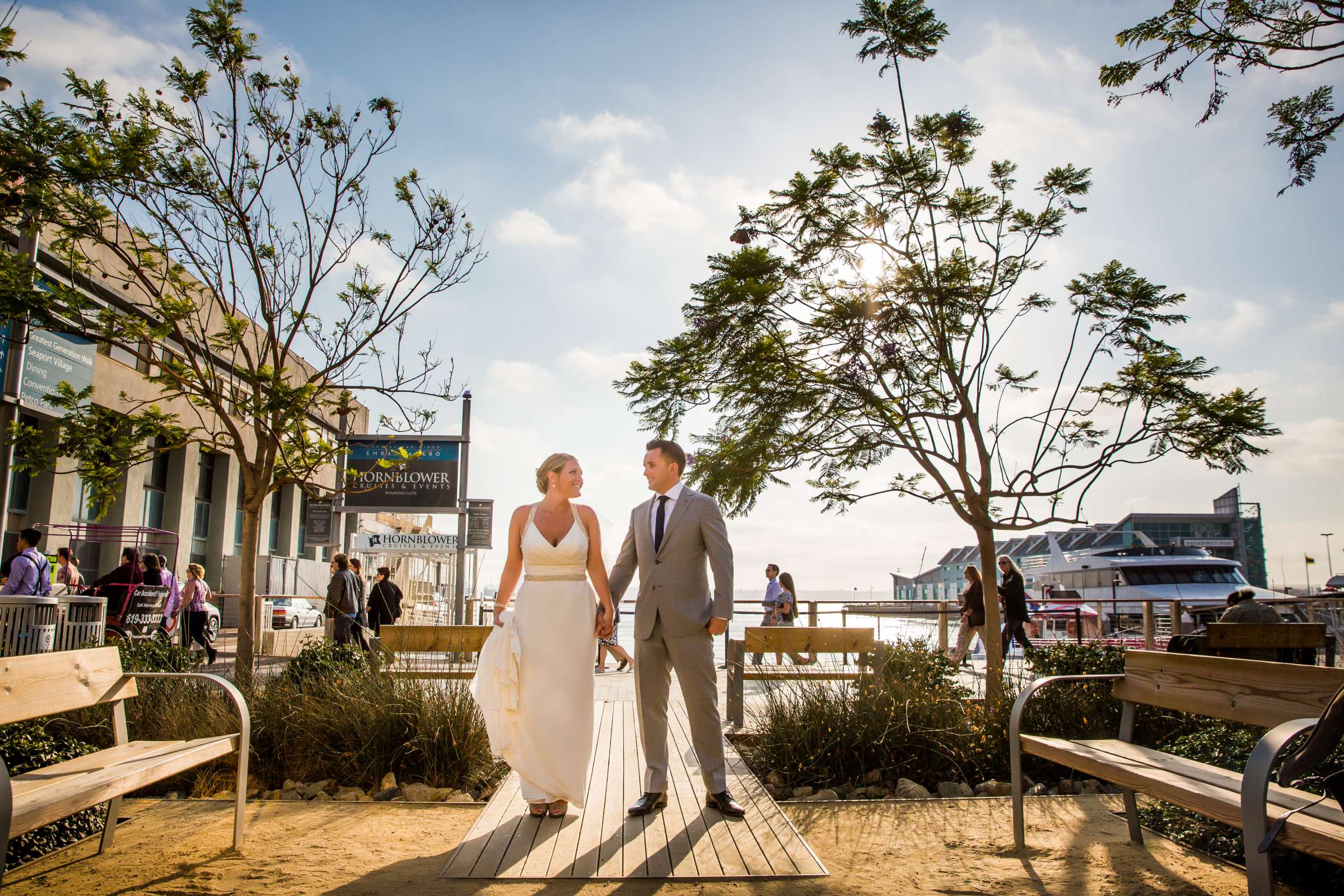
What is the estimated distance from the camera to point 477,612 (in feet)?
65.7

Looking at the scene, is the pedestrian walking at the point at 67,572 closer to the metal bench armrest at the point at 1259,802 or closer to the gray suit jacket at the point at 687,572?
the gray suit jacket at the point at 687,572

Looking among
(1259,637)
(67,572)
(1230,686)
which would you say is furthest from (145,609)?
(1259,637)

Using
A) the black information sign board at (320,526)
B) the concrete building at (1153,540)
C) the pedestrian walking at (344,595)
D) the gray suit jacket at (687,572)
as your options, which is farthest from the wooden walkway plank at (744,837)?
the concrete building at (1153,540)

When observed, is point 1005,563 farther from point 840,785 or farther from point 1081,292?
point 840,785

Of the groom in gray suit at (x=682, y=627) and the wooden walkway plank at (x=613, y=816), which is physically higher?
the groom in gray suit at (x=682, y=627)

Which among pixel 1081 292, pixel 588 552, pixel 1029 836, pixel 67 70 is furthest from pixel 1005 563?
pixel 67 70

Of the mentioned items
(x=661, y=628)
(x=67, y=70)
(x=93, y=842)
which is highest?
(x=67, y=70)

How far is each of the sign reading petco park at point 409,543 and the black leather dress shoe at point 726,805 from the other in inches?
693

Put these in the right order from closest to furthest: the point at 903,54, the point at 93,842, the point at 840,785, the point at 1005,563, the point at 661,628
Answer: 1. the point at 93,842
2. the point at 661,628
3. the point at 840,785
4. the point at 903,54
5. the point at 1005,563

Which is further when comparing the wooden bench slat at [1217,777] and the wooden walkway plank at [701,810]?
the wooden walkway plank at [701,810]

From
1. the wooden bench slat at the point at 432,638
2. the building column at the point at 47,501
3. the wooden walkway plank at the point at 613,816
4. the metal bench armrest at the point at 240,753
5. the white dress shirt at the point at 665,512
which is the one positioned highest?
the building column at the point at 47,501

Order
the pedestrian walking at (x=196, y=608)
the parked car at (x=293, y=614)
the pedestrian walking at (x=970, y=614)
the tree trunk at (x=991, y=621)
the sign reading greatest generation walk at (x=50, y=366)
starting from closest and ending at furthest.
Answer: the tree trunk at (x=991, y=621), the pedestrian walking at (x=970, y=614), the pedestrian walking at (x=196, y=608), the sign reading greatest generation walk at (x=50, y=366), the parked car at (x=293, y=614)

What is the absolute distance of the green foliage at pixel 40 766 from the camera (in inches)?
177

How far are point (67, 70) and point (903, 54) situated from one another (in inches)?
273
